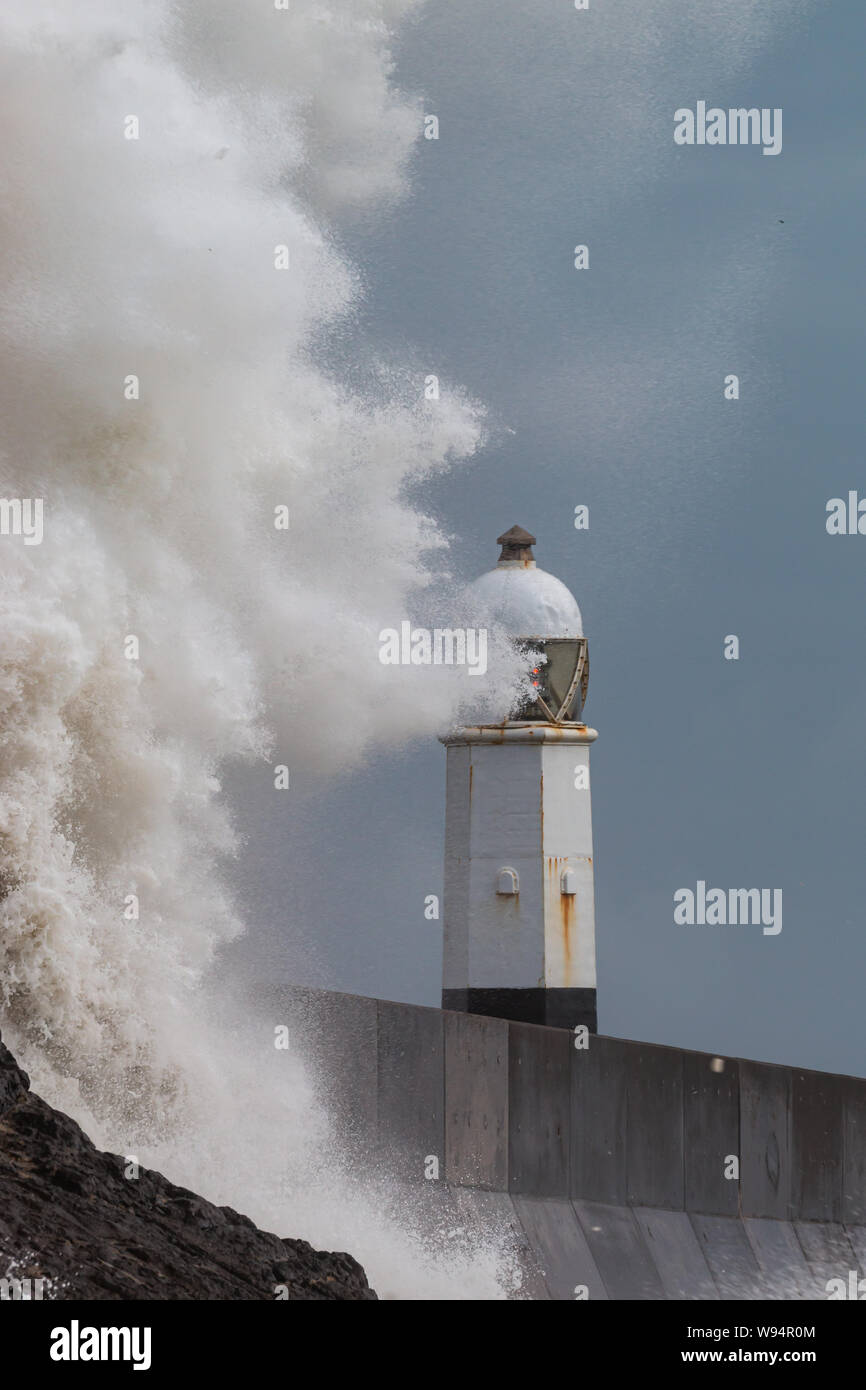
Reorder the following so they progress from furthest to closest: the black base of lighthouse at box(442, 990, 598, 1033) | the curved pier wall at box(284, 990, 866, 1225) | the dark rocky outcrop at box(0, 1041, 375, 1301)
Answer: the black base of lighthouse at box(442, 990, 598, 1033), the curved pier wall at box(284, 990, 866, 1225), the dark rocky outcrop at box(0, 1041, 375, 1301)

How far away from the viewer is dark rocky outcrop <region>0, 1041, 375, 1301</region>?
24.6 ft

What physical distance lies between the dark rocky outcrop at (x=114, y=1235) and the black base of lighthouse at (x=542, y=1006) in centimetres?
640

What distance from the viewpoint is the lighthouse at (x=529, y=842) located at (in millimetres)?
15750

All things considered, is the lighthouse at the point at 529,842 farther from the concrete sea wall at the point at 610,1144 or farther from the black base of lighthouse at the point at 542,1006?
the concrete sea wall at the point at 610,1144

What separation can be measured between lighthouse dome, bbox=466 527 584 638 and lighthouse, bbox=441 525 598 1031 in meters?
0.01

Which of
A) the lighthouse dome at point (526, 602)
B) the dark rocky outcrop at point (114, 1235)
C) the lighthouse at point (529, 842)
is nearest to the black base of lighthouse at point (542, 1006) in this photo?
the lighthouse at point (529, 842)

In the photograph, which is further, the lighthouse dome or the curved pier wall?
the lighthouse dome

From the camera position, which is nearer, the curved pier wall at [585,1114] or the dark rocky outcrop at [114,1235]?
the dark rocky outcrop at [114,1235]

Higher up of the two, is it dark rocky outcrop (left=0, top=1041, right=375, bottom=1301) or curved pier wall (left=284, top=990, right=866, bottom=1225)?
curved pier wall (left=284, top=990, right=866, bottom=1225)

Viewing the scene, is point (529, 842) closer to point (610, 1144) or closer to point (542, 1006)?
point (542, 1006)

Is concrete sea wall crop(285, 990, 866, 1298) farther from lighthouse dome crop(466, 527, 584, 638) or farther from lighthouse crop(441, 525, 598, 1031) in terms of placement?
lighthouse dome crop(466, 527, 584, 638)

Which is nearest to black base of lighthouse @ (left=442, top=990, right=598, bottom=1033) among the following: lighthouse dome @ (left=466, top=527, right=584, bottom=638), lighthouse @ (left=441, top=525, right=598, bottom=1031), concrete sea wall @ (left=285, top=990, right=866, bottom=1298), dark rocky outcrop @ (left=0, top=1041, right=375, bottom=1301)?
lighthouse @ (left=441, top=525, right=598, bottom=1031)

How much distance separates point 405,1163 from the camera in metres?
11.0
